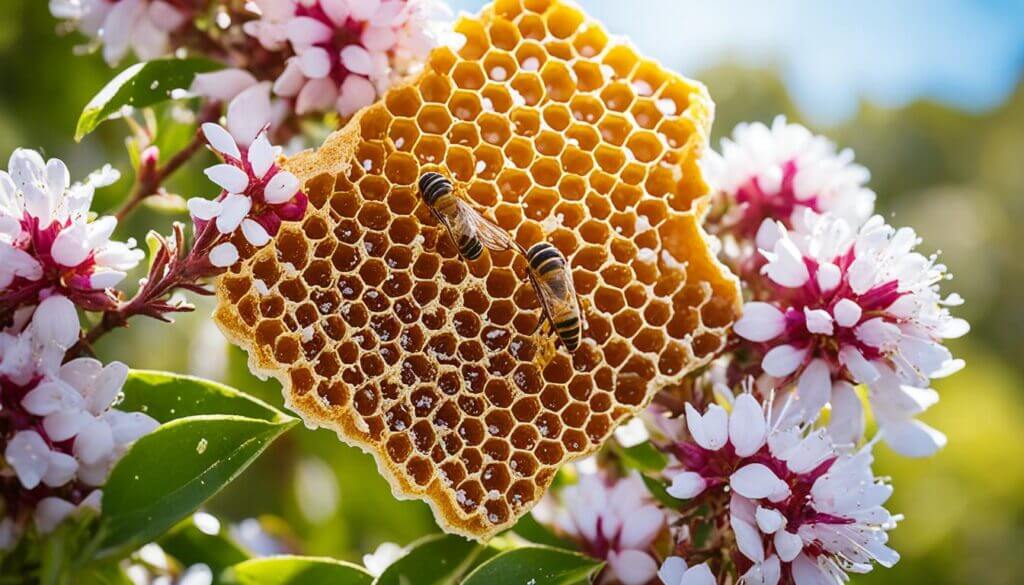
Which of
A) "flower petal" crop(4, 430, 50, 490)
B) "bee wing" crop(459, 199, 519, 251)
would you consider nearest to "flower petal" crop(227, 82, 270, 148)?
"bee wing" crop(459, 199, 519, 251)

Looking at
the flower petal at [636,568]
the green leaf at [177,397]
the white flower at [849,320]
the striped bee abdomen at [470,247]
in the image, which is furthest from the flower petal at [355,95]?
the flower petal at [636,568]

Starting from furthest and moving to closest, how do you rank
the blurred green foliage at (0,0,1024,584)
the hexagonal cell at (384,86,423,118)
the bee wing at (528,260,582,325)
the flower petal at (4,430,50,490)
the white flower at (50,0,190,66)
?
the blurred green foliage at (0,0,1024,584) → the white flower at (50,0,190,66) → the hexagonal cell at (384,86,423,118) → the bee wing at (528,260,582,325) → the flower petal at (4,430,50,490)

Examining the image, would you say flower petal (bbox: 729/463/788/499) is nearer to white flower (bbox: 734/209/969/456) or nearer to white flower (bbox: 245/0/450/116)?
white flower (bbox: 734/209/969/456)

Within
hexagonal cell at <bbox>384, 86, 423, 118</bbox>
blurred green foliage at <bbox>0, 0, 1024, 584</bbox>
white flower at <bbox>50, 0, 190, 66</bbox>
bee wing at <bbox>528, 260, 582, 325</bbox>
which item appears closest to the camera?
bee wing at <bbox>528, 260, 582, 325</bbox>

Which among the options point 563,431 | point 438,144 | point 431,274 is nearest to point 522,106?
point 438,144

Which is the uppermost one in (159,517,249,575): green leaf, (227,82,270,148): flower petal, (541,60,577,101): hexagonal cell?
(541,60,577,101): hexagonal cell

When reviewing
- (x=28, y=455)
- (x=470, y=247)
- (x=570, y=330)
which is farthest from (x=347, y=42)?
(x=28, y=455)

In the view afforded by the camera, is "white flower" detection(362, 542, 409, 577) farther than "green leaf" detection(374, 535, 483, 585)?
Yes
